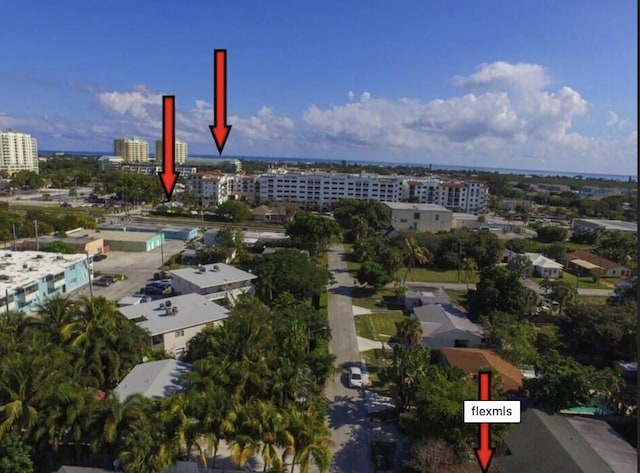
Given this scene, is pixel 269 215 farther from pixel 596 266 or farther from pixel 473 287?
pixel 596 266

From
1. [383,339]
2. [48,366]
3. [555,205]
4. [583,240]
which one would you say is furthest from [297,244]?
[555,205]

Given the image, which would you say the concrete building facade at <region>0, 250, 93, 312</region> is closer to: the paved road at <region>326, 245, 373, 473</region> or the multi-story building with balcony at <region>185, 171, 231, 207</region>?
the paved road at <region>326, 245, 373, 473</region>

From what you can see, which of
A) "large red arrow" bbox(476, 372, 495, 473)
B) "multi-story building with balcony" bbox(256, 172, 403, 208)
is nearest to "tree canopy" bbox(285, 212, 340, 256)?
"large red arrow" bbox(476, 372, 495, 473)

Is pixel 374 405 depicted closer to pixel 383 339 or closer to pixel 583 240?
pixel 383 339

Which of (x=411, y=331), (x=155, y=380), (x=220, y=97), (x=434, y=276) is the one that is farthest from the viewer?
(x=434, y=276)

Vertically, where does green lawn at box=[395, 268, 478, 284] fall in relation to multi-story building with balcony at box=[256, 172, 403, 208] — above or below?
Answer: below

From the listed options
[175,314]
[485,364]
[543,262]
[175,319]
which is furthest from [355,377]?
[543,262]

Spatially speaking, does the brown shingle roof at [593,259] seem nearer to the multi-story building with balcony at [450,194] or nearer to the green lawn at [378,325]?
the green lawn at [378,325]
